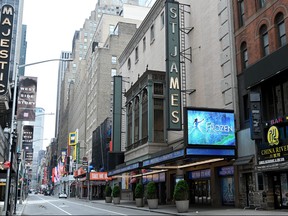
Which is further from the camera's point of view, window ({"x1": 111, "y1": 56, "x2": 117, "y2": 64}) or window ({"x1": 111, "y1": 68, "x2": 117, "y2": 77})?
window ({"x1": 111, "y1": 56, "x2": 117, "y2": 64})

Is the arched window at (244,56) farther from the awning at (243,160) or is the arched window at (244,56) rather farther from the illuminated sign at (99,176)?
the illuminated sign at (99,176)

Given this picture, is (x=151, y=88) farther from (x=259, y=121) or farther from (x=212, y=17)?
(x=259, y=121)

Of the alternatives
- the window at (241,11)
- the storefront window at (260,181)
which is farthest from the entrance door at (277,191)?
the window at (241,11)

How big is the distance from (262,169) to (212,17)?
14.6 m

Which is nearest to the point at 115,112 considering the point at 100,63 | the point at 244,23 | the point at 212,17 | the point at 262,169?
the point at 212,17

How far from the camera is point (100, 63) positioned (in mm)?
92500

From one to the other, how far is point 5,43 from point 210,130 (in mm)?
15165

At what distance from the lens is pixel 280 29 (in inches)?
981

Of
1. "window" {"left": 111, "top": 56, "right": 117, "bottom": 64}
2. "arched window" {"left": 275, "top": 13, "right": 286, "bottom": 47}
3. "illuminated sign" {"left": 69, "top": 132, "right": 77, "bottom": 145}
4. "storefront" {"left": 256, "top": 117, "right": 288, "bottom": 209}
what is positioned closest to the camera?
"storefront" {"left": 256, "top": 117, "right": 288, "bottom": 209}

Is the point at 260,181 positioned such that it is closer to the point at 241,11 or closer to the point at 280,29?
the point at 280,29

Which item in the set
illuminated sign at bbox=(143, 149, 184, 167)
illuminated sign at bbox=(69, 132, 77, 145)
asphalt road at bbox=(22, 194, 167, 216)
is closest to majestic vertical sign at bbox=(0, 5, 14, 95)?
asphalt road at bbox=(22, 194, 167, 216)

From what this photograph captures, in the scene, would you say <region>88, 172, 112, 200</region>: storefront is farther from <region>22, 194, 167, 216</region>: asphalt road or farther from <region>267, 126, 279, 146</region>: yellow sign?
<region>267, 126, 279, 146</region>: yellow sign

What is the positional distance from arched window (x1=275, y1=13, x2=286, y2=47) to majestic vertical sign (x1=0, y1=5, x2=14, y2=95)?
55.1 ft

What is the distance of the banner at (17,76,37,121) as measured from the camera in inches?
862
